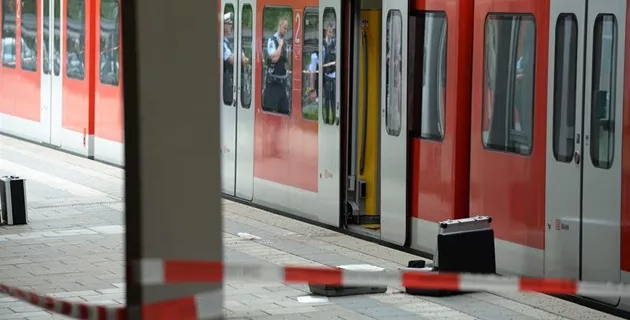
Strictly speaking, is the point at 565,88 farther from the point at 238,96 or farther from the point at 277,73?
the point at 238,96

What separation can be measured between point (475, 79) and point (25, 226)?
5914 millimetres

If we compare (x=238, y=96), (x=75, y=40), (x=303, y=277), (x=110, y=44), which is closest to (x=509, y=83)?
(x=303, y=277)

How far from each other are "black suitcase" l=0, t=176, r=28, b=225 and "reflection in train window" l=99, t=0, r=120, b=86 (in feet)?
21.3

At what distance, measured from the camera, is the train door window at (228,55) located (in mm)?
18078

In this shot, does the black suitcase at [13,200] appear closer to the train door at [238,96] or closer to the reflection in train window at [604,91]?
the train door at [238,96]

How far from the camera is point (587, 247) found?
10.6 meters

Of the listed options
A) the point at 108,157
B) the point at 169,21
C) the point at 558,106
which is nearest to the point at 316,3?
the point at 558,106

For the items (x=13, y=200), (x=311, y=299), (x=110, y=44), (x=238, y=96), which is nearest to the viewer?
(x=311, y=299)

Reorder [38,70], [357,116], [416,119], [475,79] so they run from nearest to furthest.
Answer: [475,79] < [416,119] < [357,116] < [38,70]

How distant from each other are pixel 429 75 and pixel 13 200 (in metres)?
5.14

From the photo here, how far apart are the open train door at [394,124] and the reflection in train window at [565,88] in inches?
107

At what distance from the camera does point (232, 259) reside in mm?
13312

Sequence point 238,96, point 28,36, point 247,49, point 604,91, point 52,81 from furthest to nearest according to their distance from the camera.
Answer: point 28,36 < point 52,81 < point 238,96 < point 247,49 < point 604,91

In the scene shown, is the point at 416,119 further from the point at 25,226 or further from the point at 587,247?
the point at 25,226
